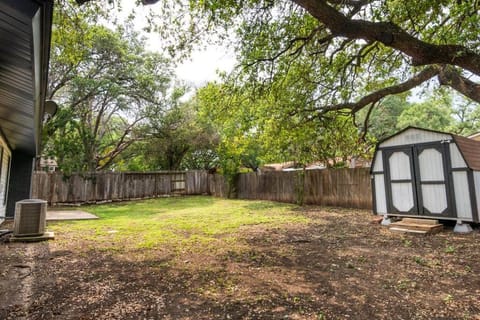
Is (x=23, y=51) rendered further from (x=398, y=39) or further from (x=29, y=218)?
(x=29, y=218)

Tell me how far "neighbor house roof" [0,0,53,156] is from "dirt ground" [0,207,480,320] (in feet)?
6.77

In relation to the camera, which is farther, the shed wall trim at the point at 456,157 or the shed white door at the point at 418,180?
the shed white door at the point at 418,180

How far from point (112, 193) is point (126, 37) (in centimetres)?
775

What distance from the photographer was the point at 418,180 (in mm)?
6270

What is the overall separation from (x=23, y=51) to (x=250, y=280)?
9.70ft

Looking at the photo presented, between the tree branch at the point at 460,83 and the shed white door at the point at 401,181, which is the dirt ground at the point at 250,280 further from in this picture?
the tree branch at the point at 460,83

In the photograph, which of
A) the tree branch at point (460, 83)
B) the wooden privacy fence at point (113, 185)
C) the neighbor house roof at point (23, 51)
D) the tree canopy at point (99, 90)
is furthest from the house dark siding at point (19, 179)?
the tree branch at point (460, 83)

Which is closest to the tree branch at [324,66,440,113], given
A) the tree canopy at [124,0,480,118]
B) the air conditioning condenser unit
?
the tree canopy at [124,0,480,118]

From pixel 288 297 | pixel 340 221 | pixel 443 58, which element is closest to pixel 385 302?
pixel 288 297

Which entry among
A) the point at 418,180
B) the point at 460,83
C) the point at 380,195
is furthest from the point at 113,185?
the point at 460,83

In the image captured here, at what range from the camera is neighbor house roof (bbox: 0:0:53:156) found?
1.42 metres

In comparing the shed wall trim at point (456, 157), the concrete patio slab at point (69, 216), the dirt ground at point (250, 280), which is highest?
the shed wall trim at point (456, 157)

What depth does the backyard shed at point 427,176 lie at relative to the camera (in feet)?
18.4

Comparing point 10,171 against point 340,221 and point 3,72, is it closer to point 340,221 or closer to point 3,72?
point 3,72
